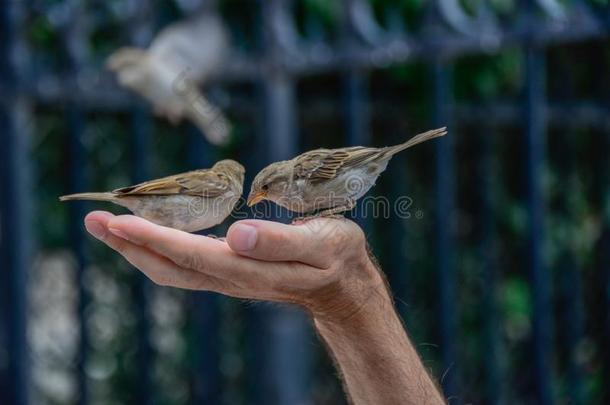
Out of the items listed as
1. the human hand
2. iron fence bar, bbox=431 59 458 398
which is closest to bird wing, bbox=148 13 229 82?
iron fence bar, bbox=431 59 458 398

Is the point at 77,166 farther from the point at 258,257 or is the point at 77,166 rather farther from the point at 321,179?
the point at 258,257

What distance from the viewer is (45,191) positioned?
243 inches

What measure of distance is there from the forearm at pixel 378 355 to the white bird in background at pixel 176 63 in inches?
58.5

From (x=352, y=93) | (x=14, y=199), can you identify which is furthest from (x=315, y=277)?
(x=14, y=199)

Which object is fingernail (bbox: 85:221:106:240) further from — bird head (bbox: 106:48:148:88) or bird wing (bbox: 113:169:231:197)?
bird head (bbox: 106:48:148:88)

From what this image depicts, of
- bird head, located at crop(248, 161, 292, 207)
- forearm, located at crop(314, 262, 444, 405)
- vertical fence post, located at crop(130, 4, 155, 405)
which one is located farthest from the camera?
vertical fence post, located at crop(130, 4, 155, 405)

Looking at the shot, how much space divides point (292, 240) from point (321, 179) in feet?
1.04

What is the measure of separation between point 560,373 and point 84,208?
257cm

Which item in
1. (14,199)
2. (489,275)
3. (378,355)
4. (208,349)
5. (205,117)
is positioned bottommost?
(208,349)

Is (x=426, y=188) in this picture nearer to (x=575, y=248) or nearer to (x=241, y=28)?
(x=575, y=248)

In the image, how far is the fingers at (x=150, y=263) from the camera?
6.32 ft

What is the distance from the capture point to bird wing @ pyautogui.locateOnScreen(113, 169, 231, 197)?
2.25 m

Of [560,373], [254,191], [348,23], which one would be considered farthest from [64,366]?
[254,191]

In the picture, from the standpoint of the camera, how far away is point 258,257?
1.97 meters
